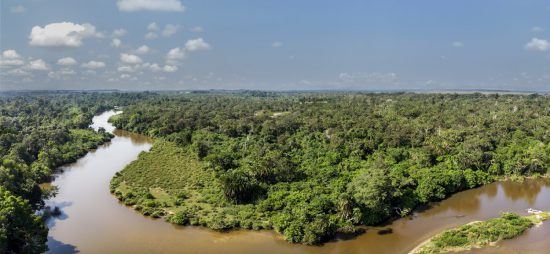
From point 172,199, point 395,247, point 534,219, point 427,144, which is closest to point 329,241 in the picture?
point 395,247

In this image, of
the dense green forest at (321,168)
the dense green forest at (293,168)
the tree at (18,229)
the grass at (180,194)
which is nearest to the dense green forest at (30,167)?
the tree at (18,229)

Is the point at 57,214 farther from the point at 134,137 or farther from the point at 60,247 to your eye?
the point at 134,137

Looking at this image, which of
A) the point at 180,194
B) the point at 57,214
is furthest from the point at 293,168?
the point at 57,214

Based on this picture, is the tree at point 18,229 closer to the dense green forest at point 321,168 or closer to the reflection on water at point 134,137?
the dense green forest at point 321,168

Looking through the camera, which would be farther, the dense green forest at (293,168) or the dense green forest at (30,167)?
the dense green forest at (293,168)

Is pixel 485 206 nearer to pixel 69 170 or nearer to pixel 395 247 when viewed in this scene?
pixel 395 247

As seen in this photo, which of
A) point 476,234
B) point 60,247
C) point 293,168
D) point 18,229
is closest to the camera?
point 18,229
